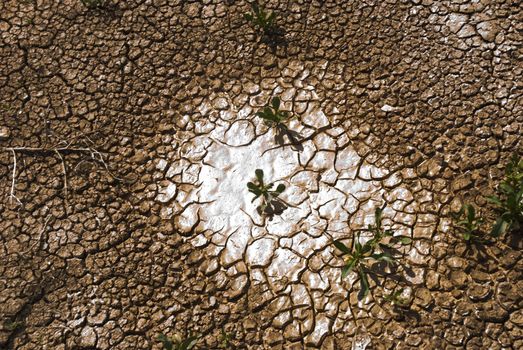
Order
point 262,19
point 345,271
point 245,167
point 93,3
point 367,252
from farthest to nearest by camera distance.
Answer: point 93,3 < point 262,19 < point 245,167 < point 367,252 < point 345,271

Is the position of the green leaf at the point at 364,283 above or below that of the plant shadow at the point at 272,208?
below

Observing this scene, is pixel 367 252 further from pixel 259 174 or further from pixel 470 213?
pixel 259 174

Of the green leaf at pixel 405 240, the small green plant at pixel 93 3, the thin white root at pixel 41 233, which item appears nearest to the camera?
the green leaf at pixel 405 240

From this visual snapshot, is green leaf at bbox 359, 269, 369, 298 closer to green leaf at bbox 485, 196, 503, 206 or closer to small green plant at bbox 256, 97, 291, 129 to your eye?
green leaf at bbox 485, 196, 503, 206

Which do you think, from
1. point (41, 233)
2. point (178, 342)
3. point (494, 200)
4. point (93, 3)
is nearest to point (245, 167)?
point (178, 342)

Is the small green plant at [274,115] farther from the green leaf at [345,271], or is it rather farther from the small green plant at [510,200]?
the small green plant at [510,200]

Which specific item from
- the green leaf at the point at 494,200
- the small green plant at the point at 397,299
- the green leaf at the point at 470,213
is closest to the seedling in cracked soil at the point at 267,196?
the small green plant at the point at 397,299
